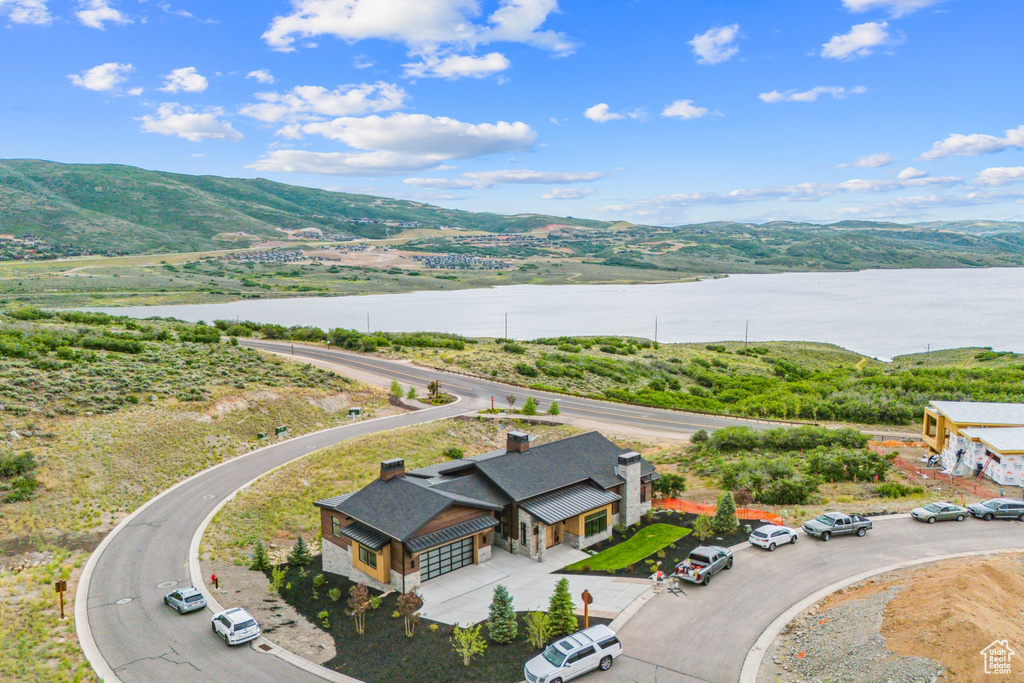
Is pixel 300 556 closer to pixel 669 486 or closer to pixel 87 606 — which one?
pixel 87 606

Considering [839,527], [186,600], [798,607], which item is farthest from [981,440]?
[186,600]

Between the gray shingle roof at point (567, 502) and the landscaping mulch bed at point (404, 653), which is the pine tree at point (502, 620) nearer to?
the landscaping mulch bed at point (404, 653)

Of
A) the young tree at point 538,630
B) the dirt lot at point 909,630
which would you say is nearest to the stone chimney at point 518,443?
the young tree at point 538,630

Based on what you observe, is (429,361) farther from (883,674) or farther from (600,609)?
(883,674)

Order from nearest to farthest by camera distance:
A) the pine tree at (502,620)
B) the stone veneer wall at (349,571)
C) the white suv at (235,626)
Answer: the pine tree at (502,620), the white suv at (235,626), the stone veneer wall at (349,571)

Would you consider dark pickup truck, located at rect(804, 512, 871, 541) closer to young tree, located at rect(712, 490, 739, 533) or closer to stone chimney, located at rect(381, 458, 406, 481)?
young tree, located at rect(712, 490, 739, 533)

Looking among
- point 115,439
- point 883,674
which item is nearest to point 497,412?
point 115,439
